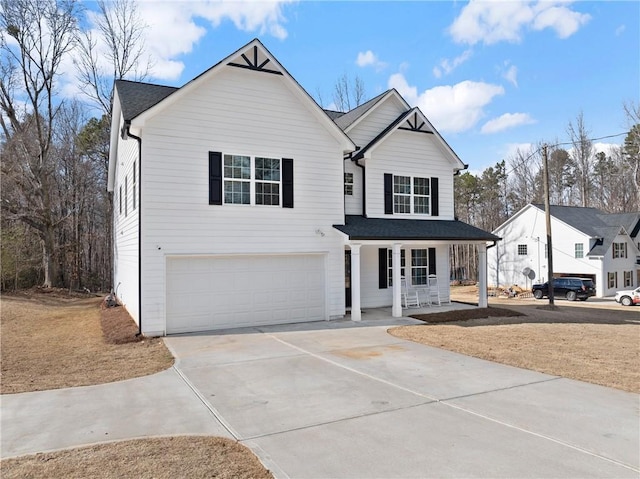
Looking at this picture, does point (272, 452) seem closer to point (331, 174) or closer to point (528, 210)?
point (331, 174)

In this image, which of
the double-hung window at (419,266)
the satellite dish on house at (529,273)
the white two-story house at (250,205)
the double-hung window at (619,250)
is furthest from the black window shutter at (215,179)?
the double-hung window at (619,250)

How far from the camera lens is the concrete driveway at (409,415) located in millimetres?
4082

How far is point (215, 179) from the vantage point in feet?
38.5

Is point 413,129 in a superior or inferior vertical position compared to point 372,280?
superior

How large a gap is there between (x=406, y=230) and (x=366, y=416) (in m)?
9.69

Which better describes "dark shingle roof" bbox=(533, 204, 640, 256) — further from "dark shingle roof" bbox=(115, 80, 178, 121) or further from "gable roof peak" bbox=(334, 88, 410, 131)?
"dark shingle roof" bbox=(115, 80, 178, 121)

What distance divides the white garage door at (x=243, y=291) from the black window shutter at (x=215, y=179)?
169 cm

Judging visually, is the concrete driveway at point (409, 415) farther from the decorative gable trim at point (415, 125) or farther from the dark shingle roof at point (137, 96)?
the decorative gable trim at point (415, 125)

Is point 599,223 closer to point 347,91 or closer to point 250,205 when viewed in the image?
point 347,91

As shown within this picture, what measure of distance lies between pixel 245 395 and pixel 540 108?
964 inches

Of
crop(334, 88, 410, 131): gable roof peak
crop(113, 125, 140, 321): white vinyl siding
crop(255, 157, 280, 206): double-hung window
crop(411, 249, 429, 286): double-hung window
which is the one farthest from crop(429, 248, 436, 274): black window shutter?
crop(113, 125, 140, 321): white vinyl siding

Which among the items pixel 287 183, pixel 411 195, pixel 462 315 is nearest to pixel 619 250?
pixel 411 195

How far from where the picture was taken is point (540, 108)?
78.1ft

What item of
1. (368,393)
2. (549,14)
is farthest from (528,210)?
(368,393)
